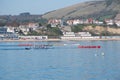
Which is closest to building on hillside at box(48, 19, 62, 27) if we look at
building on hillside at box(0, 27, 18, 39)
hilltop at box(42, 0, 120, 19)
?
building on hillside at box(0, 27, 18, 39)

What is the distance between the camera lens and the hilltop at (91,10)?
438 feet

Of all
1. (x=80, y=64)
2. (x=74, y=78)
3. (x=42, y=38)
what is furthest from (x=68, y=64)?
(x=42, y=38)

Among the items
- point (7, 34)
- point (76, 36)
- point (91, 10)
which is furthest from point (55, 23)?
point (91, 10)

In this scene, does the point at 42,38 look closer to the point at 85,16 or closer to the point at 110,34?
the point at 110,34

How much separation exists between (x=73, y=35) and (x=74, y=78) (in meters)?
63.3

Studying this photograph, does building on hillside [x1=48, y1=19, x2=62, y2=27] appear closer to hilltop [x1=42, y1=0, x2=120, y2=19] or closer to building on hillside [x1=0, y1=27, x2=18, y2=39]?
building on hillside [x1=0, y1=27, x2=18, y2=39]

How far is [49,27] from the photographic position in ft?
303

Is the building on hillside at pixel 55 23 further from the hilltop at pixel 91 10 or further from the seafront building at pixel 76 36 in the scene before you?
the hilltop at pixel 91 10

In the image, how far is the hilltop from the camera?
133 meters

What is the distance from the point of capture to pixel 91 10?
141 metres

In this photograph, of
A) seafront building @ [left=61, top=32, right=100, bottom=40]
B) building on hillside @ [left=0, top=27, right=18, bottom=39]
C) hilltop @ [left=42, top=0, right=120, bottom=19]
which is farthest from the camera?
hilltop @ [left=42, top=0, right=120, bottom=19]

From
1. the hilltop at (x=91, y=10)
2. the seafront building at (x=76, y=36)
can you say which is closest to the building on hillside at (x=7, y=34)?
the seafront building at (x=76, y=36)

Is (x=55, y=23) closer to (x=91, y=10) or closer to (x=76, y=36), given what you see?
(x=76, y=36)

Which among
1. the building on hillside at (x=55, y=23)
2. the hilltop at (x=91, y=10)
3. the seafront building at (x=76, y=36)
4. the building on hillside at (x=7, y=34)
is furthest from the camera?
the hilltop at (x=91, y=10)
